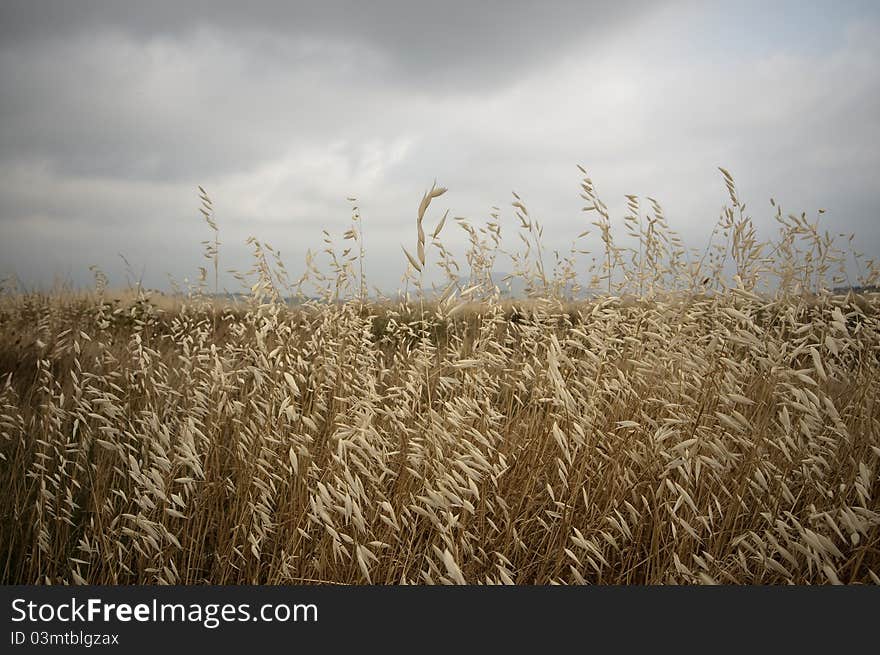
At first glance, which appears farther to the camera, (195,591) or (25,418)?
(25,418)

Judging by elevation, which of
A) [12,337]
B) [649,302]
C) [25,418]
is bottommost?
[25,418]

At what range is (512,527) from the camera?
6.06 ft

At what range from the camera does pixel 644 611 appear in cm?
155

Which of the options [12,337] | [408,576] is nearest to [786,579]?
[408,576]

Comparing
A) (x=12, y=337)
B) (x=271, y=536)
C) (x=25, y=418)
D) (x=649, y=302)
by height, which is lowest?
(x=271, y=536)

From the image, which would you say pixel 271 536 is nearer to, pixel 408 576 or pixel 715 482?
pixel 408 576

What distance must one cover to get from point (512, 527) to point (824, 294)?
1998mm

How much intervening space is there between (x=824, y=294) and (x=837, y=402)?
2.18 ft

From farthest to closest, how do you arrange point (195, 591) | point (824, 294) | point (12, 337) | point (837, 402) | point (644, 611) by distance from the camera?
point (12, 337)
point (837, 402)
point (824, 294)
point (195, 591)
point (644, 611)

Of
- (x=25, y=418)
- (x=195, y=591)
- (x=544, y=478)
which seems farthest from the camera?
(x=25, y=418)

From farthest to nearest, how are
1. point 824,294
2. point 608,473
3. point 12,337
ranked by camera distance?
point 12,337 → point 824,294 → point 608,473

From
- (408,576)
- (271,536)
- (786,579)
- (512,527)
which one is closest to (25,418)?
(271,536)

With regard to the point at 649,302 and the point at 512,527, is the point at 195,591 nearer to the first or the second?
the point at 512,527

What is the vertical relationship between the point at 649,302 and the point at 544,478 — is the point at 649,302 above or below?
above
